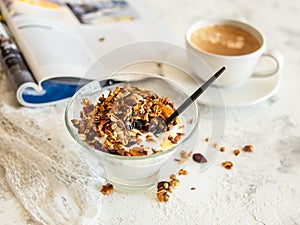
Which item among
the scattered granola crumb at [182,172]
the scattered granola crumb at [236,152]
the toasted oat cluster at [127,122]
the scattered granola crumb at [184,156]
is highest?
the toasted oat cluster at [127,122]

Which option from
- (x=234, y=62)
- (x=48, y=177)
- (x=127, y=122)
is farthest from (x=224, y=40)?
(x=48, y=177)

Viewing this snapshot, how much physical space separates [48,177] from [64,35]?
0.42 m

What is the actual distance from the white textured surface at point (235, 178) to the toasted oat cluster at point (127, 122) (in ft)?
0.35

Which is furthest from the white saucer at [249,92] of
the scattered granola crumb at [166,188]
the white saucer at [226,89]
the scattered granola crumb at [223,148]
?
the scattered granola crumb at [166,188]

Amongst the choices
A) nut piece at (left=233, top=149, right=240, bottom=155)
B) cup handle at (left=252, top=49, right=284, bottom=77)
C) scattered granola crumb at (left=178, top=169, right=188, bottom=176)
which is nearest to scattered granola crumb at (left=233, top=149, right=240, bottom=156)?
nut piece at (left=233, top=149, right=240, bottom=155)

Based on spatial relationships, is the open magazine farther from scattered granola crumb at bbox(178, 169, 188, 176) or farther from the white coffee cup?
scattered granola crumb at bbox(178, 169, 188, 176)

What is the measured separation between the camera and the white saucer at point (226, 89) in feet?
3.15

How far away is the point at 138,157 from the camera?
70 cm

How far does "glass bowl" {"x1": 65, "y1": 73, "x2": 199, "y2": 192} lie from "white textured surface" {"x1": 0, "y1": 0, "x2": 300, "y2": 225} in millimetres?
27

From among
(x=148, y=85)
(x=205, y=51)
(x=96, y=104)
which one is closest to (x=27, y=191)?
(x=96, y=104)

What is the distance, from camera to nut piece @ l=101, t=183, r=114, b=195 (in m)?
0.79

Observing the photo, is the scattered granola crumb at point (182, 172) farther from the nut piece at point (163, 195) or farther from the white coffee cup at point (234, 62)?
the white coffee cup at point (234, 62)

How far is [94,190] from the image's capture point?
0.79 metres

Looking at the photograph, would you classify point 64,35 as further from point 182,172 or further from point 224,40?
point 182,172
